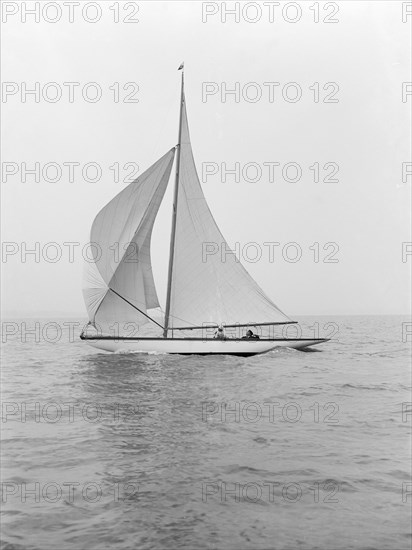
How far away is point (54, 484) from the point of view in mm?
8523

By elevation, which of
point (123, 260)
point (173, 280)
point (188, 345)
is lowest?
point (188, 345)

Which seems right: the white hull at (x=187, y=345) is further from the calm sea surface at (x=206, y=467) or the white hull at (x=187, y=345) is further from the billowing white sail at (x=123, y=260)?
the calm sea surface at (x=206, y=467)

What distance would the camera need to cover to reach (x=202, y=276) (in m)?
30.3

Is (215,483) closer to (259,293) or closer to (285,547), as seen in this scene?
(285,547)

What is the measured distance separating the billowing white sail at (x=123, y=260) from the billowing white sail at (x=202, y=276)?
1.77 m

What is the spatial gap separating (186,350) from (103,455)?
61.0 ft

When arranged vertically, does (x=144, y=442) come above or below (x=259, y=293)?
below

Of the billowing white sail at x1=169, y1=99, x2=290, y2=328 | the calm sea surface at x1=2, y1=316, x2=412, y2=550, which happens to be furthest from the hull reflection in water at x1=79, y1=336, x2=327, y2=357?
the calm sea surface at x1=2, y1=316, x2=412, y2=550

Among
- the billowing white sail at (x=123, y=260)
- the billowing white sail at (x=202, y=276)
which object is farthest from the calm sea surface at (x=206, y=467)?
the billowing white sail at (x=202, y=276)

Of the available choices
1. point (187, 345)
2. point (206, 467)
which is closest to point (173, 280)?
point (187, 345)

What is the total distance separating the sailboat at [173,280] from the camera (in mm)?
28219

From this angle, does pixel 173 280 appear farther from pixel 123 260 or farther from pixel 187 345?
pixel 187 345

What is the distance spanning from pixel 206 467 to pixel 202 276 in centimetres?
2116

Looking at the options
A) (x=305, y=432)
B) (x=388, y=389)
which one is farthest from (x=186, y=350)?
(x=305, y=432)
